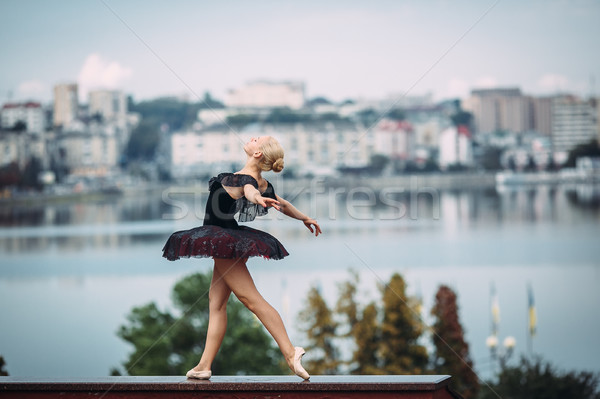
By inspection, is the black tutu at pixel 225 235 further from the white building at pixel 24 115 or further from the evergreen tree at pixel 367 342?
the white building at pixel 24 115

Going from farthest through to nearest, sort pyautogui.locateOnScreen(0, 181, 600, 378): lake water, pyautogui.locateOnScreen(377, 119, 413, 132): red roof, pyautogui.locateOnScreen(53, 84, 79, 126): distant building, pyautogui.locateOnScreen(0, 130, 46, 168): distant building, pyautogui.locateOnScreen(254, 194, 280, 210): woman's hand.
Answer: pyautogui.locateOnScreen(377, 119, 413, 132): red roof
pyautogui.locateOnScreen(53, 84, 79, 126): distant building
pyautogui.locateOnScreen(0, 130, 46, 168): distant building
pyautogui.locateOnScreen(0, 181, 600, 378): lake water
pyautogui.locateOnScreen(254, 194, 280, 210): woman's hand

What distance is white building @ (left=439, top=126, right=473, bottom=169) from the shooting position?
110 meters

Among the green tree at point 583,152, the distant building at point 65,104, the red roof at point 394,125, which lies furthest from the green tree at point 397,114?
the distant building at point 65,104

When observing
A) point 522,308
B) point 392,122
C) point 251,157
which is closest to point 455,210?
point 392,122

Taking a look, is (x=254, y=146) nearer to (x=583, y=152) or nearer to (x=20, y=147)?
(x=20, y=147)

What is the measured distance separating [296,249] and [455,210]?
63.4 feet

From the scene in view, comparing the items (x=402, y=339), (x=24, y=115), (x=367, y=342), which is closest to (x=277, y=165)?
(x=402, y=339)

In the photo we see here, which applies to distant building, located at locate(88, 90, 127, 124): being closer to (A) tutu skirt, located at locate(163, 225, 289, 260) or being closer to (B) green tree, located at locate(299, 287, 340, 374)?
(B) green tree, located at locate(299, 287, 340, 374)

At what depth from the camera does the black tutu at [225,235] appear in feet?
28.8

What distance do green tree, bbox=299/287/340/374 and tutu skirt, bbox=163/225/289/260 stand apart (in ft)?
105

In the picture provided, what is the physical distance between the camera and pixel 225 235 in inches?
349

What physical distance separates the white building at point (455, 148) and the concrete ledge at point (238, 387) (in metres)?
102

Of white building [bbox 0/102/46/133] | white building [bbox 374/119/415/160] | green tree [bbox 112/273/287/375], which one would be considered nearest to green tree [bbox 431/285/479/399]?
green tree [bbox 112/273/287/375]

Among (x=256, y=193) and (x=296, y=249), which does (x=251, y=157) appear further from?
(x=296, y=249)
